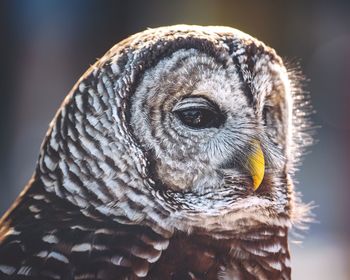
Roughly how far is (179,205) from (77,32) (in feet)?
20.2

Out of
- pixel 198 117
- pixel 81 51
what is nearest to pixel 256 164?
pixel 198 117

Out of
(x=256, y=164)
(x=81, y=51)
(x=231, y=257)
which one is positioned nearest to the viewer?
(x=231, y=257)

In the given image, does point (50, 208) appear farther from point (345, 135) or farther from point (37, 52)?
point (345, 135)

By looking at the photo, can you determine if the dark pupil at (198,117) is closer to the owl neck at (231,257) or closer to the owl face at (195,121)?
the owl face at (195,121)

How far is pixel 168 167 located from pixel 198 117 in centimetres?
18

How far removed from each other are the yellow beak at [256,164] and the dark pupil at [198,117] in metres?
0.16

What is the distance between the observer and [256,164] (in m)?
2.28

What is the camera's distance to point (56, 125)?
2.26 meters

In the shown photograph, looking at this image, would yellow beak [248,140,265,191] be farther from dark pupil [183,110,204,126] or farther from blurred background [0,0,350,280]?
blurred background [0,0,350,280]

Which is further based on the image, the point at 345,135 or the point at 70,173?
the point at 345,135

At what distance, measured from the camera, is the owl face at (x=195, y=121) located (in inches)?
86.1

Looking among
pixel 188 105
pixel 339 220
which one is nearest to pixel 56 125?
pixel 188 105

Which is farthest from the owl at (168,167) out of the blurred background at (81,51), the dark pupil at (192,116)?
the blurred background at (81,51)

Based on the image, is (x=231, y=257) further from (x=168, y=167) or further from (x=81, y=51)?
(x=81, y=51)
